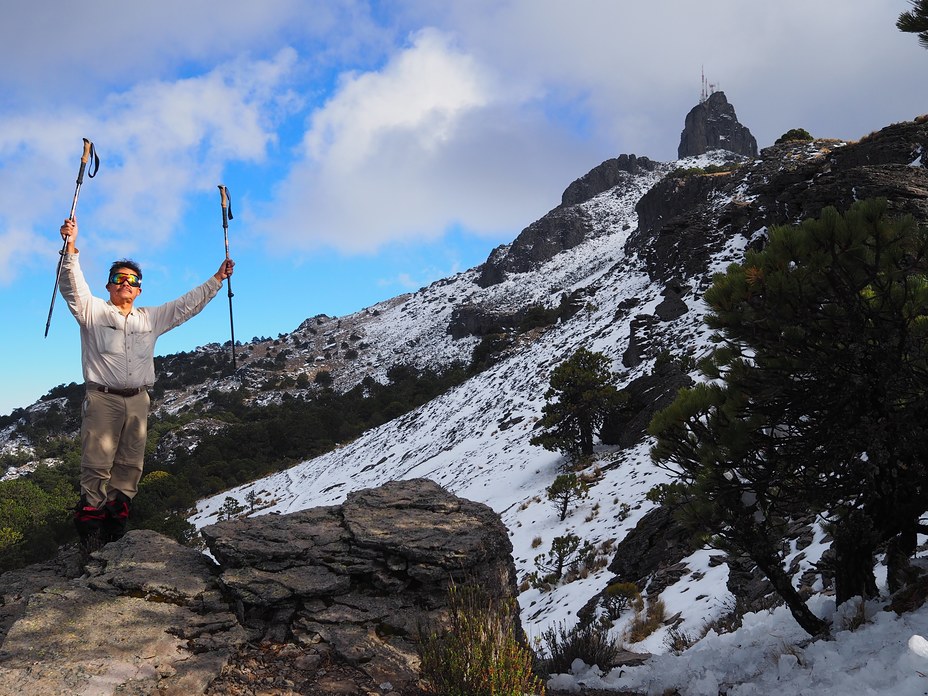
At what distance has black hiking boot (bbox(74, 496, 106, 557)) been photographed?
516 centimetres

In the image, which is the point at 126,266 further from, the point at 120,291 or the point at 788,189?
the point at 788,189

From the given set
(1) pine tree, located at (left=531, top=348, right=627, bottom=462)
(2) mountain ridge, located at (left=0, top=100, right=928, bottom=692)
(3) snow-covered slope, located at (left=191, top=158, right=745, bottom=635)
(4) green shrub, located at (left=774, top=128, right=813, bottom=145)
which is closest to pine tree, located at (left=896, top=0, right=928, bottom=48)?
(2) mountain ridge, located at (left=0, top=100, right=928, bottom=692)

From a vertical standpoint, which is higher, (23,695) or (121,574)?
(121,574)

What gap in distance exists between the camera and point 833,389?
14.0 ft

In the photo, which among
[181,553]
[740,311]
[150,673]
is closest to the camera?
[150,673]

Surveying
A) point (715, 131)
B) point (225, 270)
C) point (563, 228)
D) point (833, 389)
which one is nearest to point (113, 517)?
point (225, 270)

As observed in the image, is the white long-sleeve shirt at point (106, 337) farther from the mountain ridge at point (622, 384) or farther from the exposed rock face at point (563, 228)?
the exposed rock face at point (563, 228)

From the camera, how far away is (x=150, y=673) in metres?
3.46

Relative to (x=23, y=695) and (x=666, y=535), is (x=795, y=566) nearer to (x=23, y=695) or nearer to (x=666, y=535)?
(x=666, y=535)

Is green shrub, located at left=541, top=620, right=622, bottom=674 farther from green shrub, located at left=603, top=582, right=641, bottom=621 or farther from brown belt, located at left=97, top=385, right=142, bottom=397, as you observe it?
Answer: brown belt, located at left=97, top=385, right=142, bottom=397

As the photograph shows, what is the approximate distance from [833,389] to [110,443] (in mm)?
6389

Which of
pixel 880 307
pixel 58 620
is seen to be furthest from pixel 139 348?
pixel 880 307

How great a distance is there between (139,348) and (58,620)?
2.46m

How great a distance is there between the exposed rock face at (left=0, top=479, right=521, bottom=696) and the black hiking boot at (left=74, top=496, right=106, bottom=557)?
0.26m
